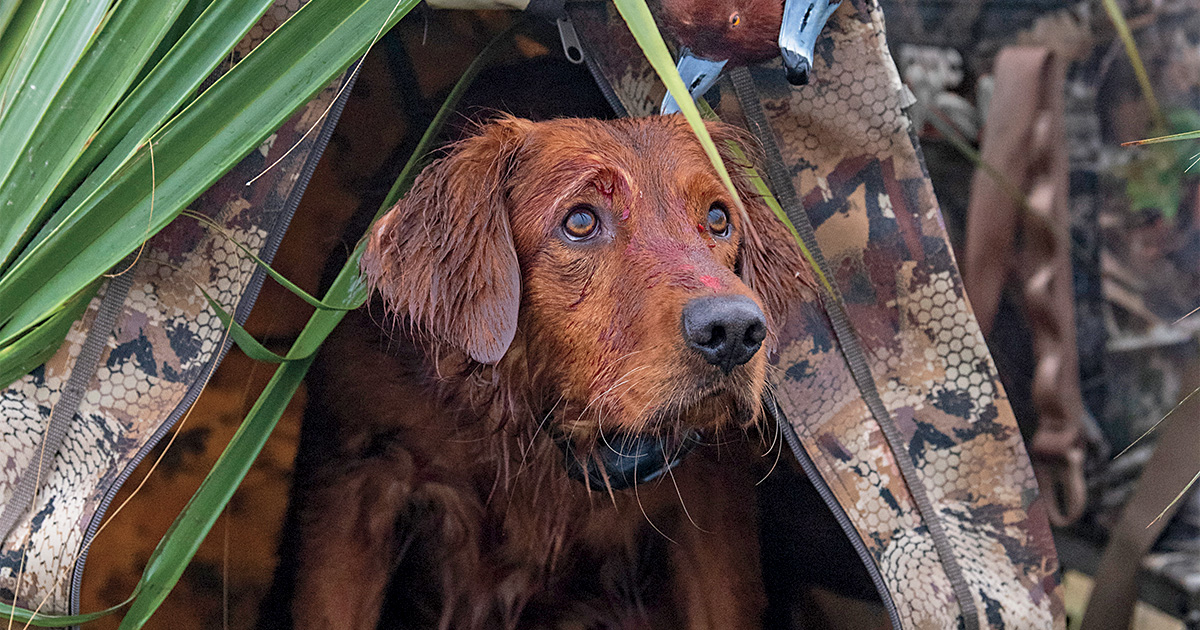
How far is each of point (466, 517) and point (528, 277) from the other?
1.62 ft

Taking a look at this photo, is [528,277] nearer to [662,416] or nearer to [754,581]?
[662,416]

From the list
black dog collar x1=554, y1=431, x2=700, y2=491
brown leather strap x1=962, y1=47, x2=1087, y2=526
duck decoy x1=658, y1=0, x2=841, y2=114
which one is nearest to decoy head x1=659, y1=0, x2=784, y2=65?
duck decoy x1=658, y1=0, x2=841, y2=114

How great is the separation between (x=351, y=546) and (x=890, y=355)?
989 millimetres

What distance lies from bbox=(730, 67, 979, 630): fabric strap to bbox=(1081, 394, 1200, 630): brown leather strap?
442 mm

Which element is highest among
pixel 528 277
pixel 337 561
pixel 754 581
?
pixel 528 277

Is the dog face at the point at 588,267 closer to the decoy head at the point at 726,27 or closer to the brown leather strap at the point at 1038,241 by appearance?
the decoy head at the point at 726,27

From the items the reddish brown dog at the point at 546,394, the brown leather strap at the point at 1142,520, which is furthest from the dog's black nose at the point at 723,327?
the brown leather strap at the point at 1142,520

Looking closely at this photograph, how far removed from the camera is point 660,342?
110 centimetres

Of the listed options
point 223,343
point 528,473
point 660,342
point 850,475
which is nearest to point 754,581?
point 850,475

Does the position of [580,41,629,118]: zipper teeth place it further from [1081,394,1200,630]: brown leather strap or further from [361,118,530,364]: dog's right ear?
→ [1081,394,1200,630]: brown leather strap

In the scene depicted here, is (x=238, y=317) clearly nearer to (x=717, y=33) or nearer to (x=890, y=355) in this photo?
(x=717, y=33)

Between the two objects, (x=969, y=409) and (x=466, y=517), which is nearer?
(x=969, y=409)

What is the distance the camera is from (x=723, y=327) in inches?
41.8

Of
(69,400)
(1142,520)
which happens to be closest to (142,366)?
(69,400)
